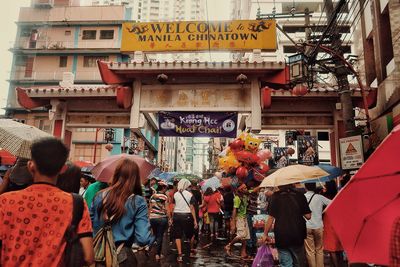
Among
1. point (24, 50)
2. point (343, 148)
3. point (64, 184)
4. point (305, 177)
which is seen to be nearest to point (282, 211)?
point (305, 177)

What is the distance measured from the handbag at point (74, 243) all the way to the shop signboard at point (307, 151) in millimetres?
12749

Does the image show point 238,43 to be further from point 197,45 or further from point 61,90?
point 61,90

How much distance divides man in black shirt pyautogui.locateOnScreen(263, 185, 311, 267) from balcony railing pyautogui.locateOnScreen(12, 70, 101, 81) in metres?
32.3

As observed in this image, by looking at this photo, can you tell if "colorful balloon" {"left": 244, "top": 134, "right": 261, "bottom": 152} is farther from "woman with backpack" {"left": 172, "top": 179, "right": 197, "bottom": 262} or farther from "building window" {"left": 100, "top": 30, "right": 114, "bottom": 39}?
"building window" {"left": 100, "top": 30, "right": 114, "bottom": 39}

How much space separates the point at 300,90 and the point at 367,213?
9.88 metres

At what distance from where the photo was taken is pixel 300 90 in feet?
38.0

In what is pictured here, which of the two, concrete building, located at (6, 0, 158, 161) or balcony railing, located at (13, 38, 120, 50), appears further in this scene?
balcony railing, located at (13, 38, 120, 50)

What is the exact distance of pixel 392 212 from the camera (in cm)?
217

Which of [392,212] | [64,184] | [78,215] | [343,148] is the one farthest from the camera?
[343,148]

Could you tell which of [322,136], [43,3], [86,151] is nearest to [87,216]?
[86,151]

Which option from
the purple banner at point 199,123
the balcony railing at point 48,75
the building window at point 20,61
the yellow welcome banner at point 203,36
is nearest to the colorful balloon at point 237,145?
the purple banner at point 199,123

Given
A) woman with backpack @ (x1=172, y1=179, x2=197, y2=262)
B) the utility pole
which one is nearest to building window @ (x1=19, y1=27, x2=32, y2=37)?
woman with backpack @ (x1=172, y1=179, x2=197, y2=262)

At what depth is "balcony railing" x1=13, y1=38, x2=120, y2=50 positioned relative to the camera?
3597cm

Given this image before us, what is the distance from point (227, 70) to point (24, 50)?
103 feet
